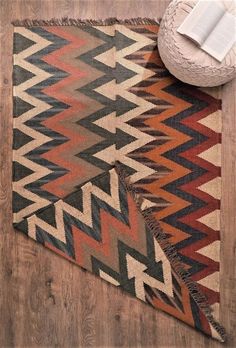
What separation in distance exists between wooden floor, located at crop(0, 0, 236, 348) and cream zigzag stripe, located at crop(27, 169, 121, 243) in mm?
77

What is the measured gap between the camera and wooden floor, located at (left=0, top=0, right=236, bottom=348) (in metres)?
1.72

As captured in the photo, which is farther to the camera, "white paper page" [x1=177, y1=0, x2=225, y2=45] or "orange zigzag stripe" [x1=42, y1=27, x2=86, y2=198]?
"orange zigzag stripe" [x1=42, y1=27, x2=86, y2=198]

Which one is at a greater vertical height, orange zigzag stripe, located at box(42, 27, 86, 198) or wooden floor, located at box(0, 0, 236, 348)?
orange zigzag stripe, located at box(42, 27, 86, 198)

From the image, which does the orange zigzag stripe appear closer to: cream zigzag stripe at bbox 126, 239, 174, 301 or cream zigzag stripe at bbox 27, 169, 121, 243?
cream zigzag stripe at bbox 27, 169, 121, 243

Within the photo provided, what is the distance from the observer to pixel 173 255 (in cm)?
171

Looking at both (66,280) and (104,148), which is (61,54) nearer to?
(104,148)

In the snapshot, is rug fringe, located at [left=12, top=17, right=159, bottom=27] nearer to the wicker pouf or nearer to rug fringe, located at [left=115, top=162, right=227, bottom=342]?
the wicker pouf

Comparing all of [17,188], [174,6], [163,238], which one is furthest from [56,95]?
[163,238]

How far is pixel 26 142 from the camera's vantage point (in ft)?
5.70

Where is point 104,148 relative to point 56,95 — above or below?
below

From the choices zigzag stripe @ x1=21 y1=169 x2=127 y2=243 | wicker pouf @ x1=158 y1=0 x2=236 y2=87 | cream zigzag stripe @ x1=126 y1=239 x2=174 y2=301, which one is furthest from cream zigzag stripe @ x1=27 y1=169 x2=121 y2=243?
wicker pouf @ x1=158 y1=0 x2=236 y2=87

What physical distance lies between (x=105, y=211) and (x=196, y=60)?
2.10 ft

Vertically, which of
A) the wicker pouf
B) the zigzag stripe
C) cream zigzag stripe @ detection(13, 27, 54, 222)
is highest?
the wicker pouf

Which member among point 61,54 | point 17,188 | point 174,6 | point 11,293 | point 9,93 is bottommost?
point 11,293
